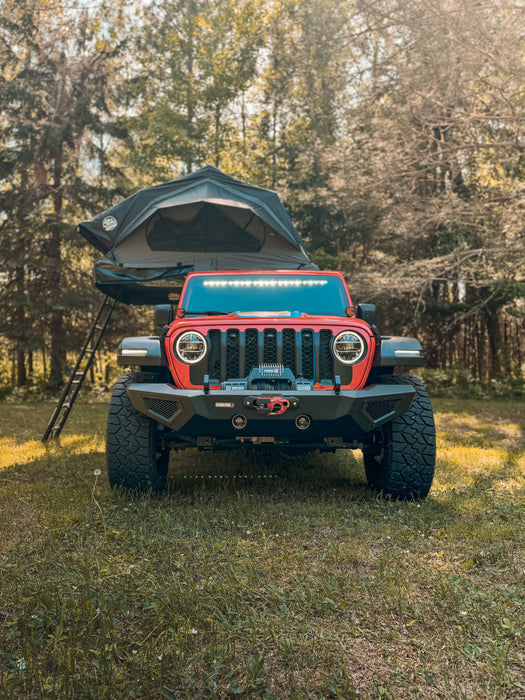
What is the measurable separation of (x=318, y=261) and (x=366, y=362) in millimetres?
11930

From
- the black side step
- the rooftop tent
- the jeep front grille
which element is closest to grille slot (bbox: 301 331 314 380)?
the jeep front grille

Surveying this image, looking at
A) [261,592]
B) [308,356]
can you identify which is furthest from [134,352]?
[261,592]

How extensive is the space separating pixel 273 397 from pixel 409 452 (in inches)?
44.7

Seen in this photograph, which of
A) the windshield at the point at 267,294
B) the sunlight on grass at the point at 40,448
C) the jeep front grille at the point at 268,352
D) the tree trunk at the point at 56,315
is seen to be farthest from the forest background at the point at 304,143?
the sunlight on grass at the point at 40,448

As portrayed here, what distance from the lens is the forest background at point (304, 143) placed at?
944 centimetres

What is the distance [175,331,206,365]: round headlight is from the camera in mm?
4359

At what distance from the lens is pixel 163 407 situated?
14.0 ft

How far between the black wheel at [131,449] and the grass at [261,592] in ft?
0.42

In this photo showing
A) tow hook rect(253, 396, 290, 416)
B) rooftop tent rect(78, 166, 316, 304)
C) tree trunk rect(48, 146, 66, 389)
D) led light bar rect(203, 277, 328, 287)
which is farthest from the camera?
tree trunk rect(48, 146, 66, 389)

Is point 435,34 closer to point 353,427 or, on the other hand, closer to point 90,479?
point 353,427

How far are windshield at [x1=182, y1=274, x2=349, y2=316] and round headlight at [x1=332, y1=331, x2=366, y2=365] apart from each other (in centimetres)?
91

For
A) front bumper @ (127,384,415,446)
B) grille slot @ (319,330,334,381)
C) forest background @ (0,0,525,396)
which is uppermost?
forest background @ (0,0,525,396)

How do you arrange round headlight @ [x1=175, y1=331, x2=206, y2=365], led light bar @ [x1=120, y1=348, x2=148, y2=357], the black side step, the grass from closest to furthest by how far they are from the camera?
the grass → round headlight @ [x1=175, y1=331, x2=206, y2=365] → led light bar @ [x1=120, y1=348, x2=148, y2=357] → the black side step

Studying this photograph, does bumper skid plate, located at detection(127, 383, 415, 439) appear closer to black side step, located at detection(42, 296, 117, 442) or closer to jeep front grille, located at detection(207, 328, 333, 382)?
jeep front grille, located at detection(207, 328, 333, 382)
